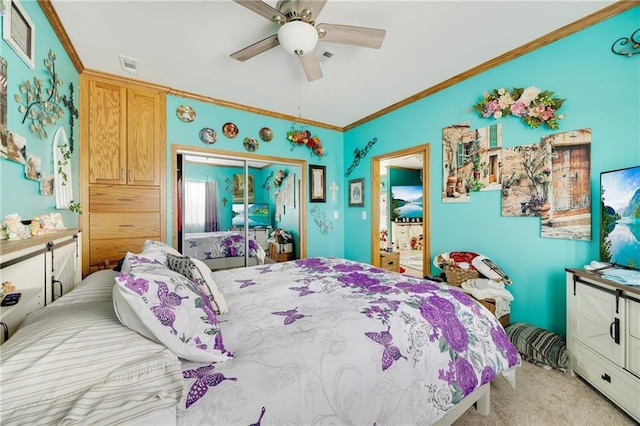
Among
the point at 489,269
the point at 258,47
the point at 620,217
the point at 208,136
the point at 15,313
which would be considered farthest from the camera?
the point at 208,136

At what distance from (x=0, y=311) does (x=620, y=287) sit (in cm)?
285

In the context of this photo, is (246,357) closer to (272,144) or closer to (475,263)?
(475,263)

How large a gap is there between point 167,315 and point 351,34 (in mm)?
1978

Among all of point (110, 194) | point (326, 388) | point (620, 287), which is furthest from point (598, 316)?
point (110, 194)

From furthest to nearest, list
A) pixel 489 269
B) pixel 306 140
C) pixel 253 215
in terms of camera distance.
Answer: pixel 306 140 → pixel 253 215 → pixel 489 269

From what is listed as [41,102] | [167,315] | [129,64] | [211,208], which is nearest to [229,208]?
[211,208]

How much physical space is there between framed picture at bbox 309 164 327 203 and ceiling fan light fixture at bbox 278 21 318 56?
2.46 meters

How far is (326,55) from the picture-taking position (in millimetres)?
2328

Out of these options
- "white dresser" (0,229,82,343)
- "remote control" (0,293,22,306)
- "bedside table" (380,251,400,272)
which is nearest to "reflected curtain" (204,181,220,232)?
"white dresser" (0,229,82,343)

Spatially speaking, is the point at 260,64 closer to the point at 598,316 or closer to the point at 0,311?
the point at 0,311

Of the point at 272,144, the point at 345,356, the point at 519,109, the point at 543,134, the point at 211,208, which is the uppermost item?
the point at 272,144

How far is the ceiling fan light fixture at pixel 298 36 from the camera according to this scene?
162cm

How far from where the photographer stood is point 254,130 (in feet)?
11.9

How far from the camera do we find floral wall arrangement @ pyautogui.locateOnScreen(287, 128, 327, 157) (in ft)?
12.8
